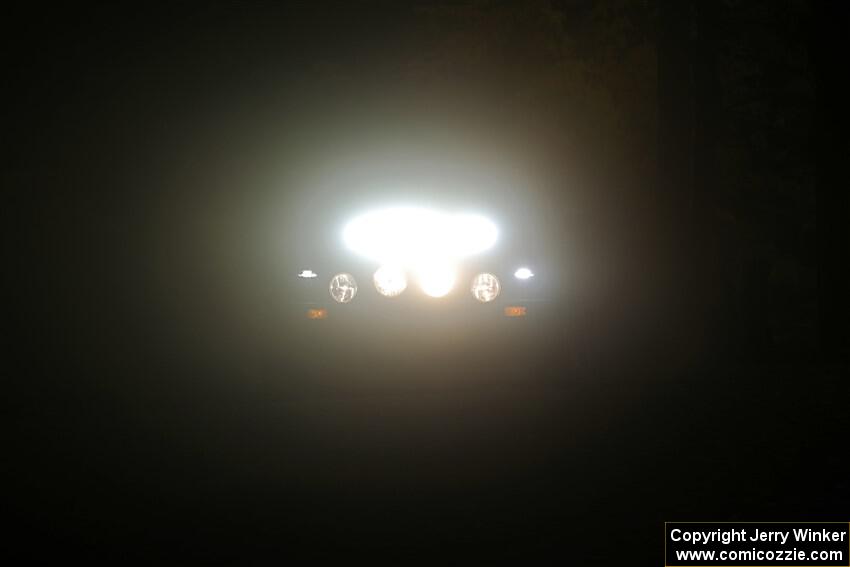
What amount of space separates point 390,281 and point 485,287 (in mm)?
497

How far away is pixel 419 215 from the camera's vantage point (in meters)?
5.16

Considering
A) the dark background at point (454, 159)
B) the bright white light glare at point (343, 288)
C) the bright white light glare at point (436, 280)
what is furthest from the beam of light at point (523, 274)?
the dark background at point (454, 159)

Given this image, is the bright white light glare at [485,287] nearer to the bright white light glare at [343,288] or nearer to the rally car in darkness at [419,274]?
the rally car in darkness at [419,274]

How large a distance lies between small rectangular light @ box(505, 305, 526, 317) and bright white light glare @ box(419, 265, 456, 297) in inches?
12.8

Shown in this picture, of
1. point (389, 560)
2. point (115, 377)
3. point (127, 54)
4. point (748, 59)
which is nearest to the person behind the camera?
point (389, 560)

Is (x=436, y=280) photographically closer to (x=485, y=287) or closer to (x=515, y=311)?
(x=485, y=287)

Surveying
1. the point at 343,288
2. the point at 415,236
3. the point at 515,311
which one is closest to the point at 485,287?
the point at 515,311

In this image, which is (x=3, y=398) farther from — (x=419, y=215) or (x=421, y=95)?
(x=421, y=95)

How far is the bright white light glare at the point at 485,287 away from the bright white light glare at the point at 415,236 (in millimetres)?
151

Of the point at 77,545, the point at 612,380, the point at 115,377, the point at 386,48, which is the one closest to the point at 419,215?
the point at 612,380

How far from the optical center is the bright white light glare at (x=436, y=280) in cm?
499

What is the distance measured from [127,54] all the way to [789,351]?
655 cm

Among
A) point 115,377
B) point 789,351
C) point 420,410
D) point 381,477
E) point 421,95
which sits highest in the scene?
point 421,95

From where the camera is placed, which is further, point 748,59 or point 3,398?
point 748,59
